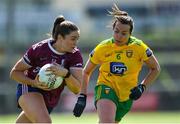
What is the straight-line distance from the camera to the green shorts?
10250 millimetres

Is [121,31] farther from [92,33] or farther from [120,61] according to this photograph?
[92,33]

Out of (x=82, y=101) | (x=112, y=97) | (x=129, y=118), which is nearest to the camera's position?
(x=82, y=101)

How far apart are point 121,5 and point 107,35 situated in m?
8.54

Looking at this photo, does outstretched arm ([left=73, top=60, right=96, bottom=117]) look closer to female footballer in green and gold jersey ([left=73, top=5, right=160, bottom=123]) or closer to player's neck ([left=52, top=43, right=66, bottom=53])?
female footballer in green and gold jersey ([left=73, top=5, right=160, bottom=123])

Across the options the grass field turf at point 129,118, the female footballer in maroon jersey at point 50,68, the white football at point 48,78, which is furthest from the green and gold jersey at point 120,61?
the grass field turf at point 129,118

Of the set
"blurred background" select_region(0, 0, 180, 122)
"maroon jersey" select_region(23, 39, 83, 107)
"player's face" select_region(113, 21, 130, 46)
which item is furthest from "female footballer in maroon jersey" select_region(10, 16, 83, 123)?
"blurred background" select_region(0, 0, 180, 122)

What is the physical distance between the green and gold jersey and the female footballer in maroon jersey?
1.23ft

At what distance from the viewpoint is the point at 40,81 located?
9836mm

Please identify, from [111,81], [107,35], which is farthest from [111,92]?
[107,35]

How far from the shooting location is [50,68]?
9766 millimetres

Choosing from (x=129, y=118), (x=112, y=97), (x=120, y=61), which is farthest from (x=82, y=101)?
(x=129, y=118)

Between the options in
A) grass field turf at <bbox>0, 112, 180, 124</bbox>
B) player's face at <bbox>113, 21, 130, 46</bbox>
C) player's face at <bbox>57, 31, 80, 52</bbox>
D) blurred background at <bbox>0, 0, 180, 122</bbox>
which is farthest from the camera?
blurred background at <bbox>0, 0, 180, 122</bbox>

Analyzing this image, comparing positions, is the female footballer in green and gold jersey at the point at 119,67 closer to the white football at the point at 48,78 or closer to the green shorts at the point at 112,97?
the green shorts at the point at 112,97

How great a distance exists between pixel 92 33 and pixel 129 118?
13.4 meters
